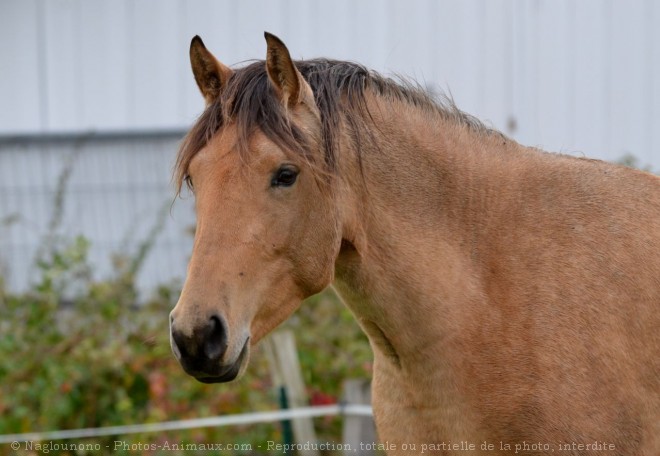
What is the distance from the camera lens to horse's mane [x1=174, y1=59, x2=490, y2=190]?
9.91 feet

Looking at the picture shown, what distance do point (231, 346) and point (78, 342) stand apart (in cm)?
475

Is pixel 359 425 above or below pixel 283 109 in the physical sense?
below

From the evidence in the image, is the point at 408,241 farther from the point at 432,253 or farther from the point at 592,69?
the point at 592,69

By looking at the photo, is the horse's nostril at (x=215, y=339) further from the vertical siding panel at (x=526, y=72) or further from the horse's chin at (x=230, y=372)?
the vertical siding panel at (x=526, y=72)

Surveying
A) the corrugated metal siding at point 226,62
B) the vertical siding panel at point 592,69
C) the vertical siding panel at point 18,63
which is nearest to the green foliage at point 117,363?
the corrugated metal siding at point 226,62

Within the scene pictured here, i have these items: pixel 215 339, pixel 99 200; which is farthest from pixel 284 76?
pixel 99 200

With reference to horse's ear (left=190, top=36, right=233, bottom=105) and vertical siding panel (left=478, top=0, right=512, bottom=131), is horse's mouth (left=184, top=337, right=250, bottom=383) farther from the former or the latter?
vertical siding panel (left=478, top=0, right=512, bottom=131)

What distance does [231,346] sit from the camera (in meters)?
2.75

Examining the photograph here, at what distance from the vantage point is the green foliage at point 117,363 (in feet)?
21.9

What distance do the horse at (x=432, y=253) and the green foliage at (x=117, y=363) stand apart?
3.45m

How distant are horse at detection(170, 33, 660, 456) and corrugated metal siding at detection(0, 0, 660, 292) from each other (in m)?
5.30

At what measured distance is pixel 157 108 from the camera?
9.61 meters

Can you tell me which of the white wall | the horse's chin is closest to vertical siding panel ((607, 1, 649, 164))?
the white wall

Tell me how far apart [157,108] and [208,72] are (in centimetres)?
652
